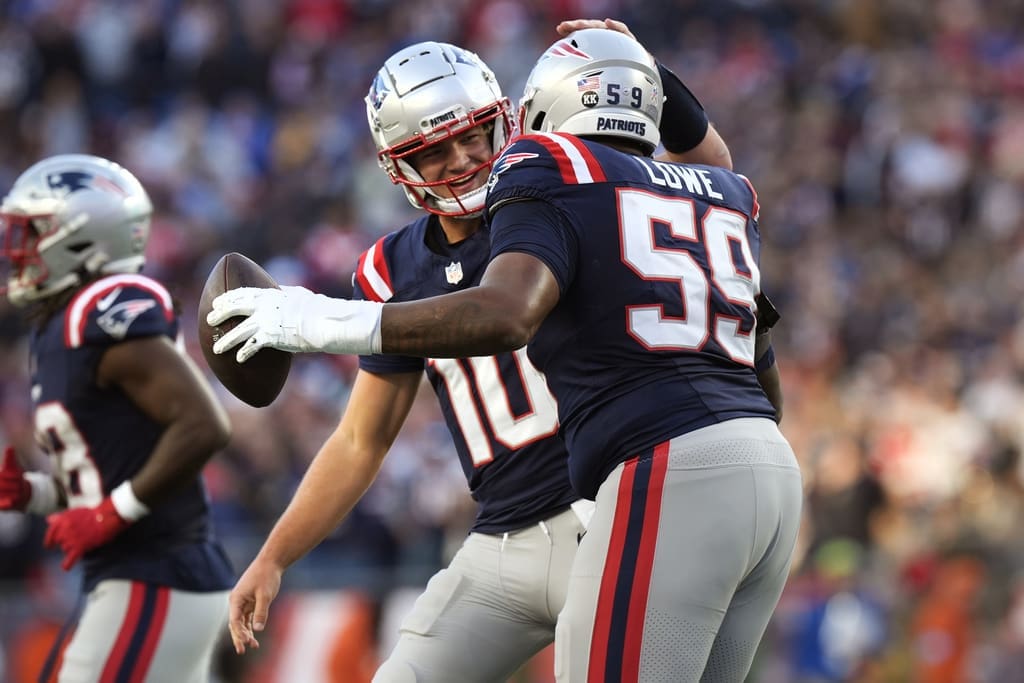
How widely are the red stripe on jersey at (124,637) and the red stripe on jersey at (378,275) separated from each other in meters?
1.22

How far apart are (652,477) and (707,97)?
11.6 meters

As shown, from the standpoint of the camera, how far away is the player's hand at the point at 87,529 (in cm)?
474

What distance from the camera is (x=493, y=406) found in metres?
4.21

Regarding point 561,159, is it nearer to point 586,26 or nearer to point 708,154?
point 586,26

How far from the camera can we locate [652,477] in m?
3.36

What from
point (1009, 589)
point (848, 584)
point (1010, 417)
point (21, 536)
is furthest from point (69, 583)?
point (1010, 417)

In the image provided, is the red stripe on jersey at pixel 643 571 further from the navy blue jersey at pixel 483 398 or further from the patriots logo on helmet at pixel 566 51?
the patriots logo on helmet at pixel 566 51

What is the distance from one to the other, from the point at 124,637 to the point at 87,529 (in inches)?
13.6

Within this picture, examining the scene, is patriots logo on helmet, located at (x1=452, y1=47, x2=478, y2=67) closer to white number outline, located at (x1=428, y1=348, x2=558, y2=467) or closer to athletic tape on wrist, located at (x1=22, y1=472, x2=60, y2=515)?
white number outline, located at (x1=428, y1=348, x2=558, y2=467)

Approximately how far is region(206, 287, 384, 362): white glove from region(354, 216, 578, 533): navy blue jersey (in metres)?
0.96

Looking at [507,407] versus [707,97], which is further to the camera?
[707,97]

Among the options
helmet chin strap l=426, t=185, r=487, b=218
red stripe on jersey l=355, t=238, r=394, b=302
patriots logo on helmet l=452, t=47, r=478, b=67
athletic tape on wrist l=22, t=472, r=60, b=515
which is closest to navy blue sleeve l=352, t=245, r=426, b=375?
red stripe on jersey l=355, t=238, r=394, b=302

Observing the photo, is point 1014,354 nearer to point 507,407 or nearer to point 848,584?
point 848,584

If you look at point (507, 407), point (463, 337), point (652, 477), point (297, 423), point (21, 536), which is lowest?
point (297, 423)
